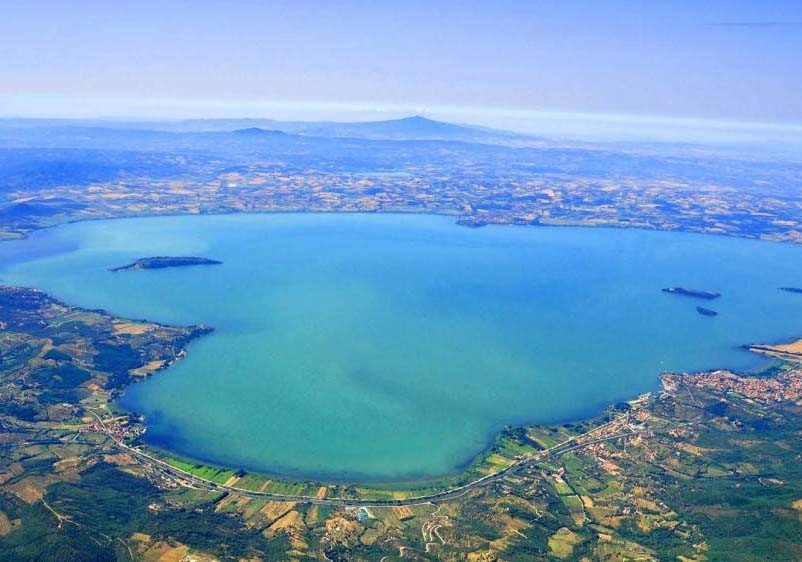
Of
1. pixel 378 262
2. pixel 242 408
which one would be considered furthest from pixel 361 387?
pixel 378 262

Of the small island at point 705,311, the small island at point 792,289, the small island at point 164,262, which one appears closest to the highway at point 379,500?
the small island at point 705,311

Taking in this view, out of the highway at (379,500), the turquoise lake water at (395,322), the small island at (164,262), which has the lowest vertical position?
the highway at (379,500)

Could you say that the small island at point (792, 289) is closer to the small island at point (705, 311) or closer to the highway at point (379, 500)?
the small island at point (705, 311)

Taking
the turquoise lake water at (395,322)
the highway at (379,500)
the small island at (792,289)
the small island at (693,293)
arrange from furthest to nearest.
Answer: the small island at (792,289)
the small island at (693,293)
the turquoise lake water at (395,322)
the highway at (379,500)

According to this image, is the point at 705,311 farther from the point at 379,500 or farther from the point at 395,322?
the point at 379,500

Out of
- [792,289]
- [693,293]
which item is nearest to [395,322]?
[693,293]

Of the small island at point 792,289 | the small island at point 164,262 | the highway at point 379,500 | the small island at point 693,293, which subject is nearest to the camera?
the highway at point 379,500

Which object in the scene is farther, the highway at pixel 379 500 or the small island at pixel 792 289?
the small island at pixel 792 289
